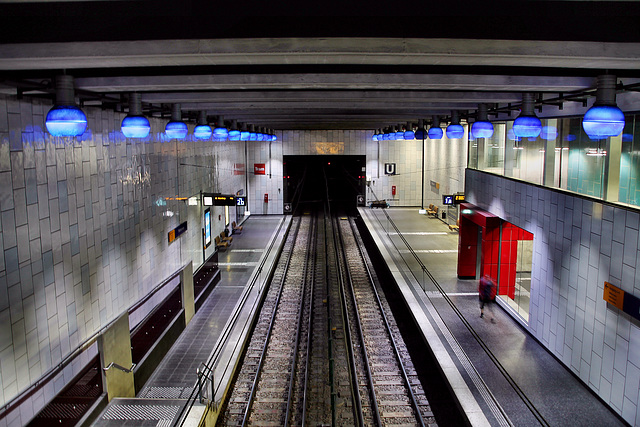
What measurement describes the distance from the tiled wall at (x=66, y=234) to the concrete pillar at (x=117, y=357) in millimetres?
256

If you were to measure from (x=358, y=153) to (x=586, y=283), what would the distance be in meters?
21.7

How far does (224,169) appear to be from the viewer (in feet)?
65.1

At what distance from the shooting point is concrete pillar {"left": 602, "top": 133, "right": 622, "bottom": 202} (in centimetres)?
727

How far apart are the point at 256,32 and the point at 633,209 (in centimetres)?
586

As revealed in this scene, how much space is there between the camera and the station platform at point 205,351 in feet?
23.5

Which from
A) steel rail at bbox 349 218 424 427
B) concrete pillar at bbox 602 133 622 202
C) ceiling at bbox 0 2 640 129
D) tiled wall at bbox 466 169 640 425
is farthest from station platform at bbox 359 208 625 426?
ceiling at bbox 0 2 640 129

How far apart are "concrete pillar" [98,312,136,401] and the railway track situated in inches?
69.6

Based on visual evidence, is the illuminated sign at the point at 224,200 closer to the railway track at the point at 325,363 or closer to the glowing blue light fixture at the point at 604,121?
the railway track at the point at 325,363

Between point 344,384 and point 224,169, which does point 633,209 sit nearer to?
point 344,384

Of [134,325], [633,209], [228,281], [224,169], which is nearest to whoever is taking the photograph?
[633,209]

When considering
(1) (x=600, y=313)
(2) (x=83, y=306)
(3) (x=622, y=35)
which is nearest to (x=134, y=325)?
(2) (x=83, y=306)

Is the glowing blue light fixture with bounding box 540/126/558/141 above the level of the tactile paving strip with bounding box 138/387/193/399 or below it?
above

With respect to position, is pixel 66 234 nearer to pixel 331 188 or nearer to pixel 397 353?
pixel 397 353

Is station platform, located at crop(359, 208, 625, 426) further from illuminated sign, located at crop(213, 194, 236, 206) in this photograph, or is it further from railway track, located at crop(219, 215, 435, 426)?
illuminated sign, located at crop(213, 194, 236, 206)
